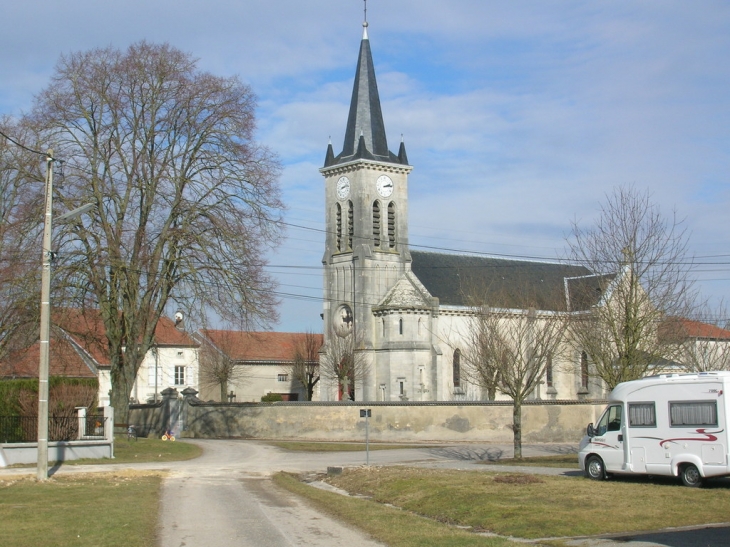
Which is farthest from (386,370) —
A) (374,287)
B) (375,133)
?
(375,133)

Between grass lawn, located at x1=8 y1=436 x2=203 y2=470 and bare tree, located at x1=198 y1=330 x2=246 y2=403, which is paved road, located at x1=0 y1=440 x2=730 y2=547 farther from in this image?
bare tree, located at x1=198 y1=330 x2=246 y2=403

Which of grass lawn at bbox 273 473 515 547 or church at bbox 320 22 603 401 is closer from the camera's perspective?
grass lawn at bbox 273 473 515 547

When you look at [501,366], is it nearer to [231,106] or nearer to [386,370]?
[231,106]

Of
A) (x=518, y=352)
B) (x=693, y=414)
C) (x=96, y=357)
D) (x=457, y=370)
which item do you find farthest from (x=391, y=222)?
(x=693, y=414)

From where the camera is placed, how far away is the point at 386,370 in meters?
65.9

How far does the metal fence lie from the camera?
3030 cm

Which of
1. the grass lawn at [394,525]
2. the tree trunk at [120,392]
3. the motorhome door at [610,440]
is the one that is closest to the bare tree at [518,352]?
the motorhome door at [610,440]

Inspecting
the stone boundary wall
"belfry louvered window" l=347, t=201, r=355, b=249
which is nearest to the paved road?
the stone boundary wall

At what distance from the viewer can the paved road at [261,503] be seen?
45.2 feet

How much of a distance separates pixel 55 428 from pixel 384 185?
4340cm

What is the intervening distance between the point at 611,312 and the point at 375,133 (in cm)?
4388

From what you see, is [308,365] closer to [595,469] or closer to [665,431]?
[595,469]

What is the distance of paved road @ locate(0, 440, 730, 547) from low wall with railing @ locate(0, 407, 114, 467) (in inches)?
74.5

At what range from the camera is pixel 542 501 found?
690 inches
